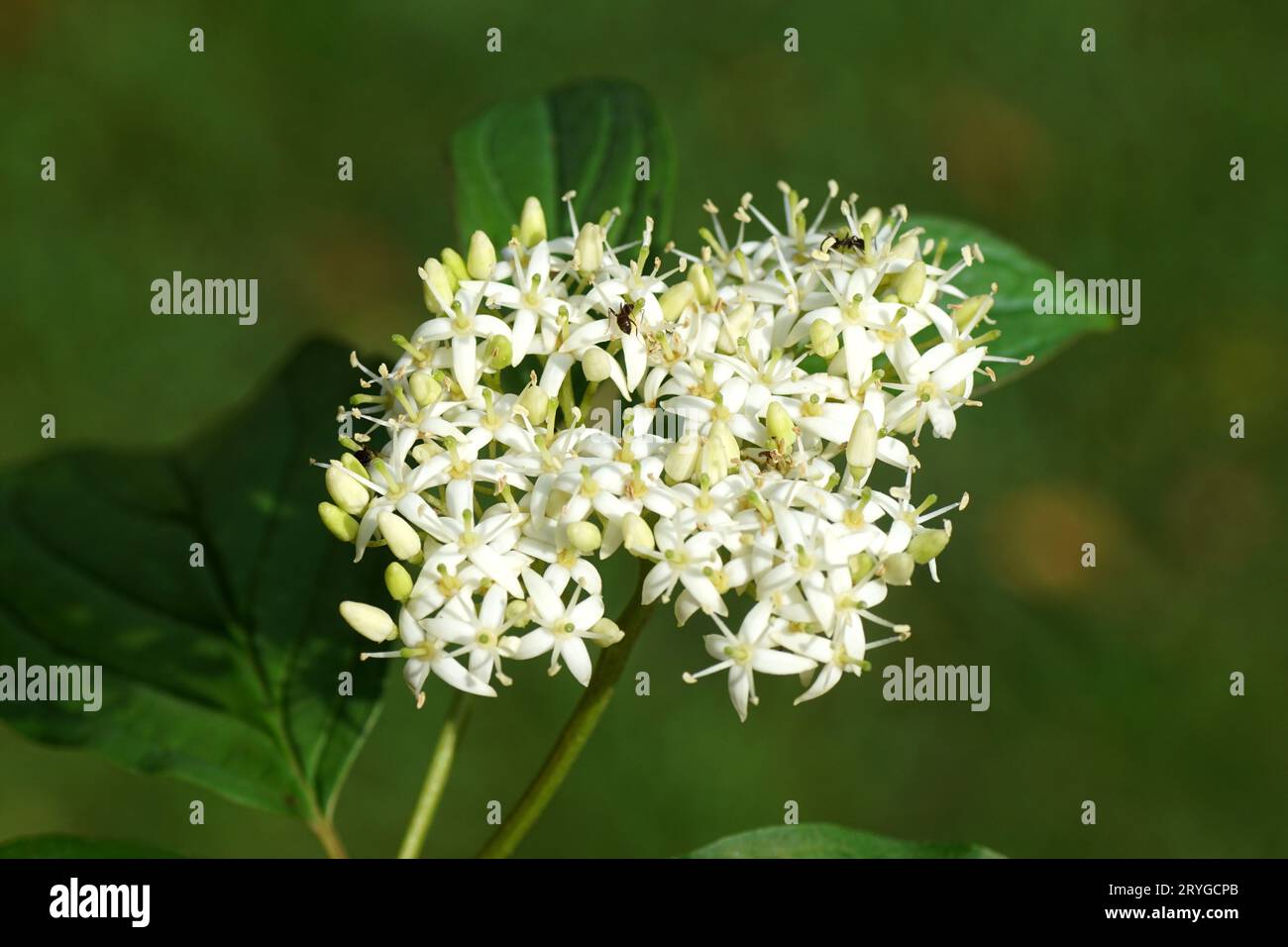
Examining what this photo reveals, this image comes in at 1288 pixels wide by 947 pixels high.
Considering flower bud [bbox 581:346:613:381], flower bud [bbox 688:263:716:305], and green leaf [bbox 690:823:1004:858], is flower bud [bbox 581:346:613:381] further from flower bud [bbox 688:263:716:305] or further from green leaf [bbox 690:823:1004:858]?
green leaf [bbox 690:823:1004:858]

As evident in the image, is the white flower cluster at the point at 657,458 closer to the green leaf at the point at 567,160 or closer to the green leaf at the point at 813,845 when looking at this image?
the green leaf at the point at 813,845

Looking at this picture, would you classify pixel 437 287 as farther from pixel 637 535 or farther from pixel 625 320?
pixel 637 535

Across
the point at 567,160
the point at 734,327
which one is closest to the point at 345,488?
the point at 734,327

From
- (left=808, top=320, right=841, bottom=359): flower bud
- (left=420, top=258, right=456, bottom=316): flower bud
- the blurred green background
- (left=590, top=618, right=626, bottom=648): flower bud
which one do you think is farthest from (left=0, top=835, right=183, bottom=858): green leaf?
the blurred green background

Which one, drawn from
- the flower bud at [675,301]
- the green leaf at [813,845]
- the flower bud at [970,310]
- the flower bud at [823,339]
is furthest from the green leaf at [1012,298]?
the green leaf at [813,845]

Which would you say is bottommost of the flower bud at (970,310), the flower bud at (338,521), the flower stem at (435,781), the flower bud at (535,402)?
the flower stem at (435,781)
